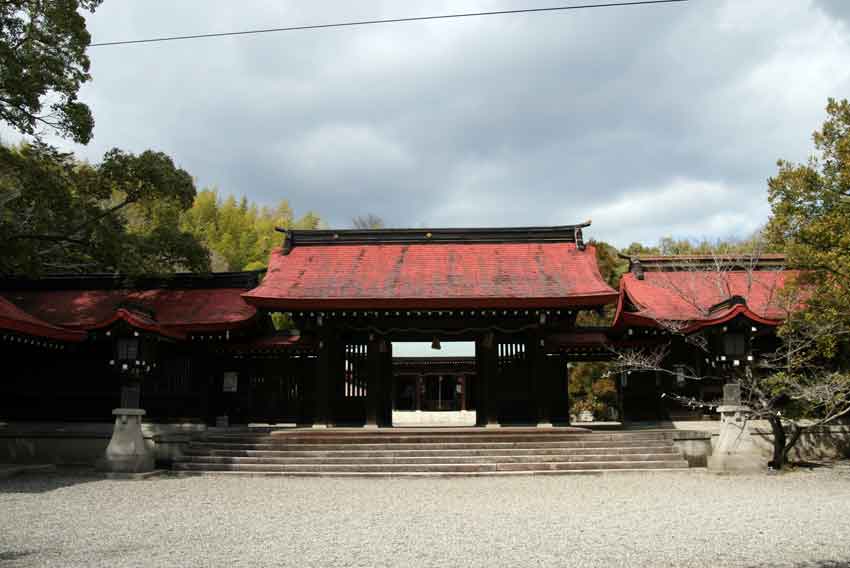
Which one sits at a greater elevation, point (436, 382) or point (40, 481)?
point (436, 382)

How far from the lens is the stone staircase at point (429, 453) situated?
1248 cm

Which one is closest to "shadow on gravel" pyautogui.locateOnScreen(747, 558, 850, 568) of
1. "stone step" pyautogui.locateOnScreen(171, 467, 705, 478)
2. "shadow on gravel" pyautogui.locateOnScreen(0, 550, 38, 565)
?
"stone step" pyautogui.locateOnScreen(171, 467, 705, 478)

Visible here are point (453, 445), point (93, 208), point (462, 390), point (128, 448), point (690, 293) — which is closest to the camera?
point (128, 448)

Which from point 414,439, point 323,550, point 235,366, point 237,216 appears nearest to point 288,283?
point 235,366

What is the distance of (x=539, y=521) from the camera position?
8.06 m

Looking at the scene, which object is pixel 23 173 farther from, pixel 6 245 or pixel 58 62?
pixel 58 62

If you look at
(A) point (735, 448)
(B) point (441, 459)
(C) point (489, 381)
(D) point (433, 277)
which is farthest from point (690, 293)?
(B) point (441, 459)

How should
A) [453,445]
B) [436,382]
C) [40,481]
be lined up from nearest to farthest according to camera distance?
[40,481], [453,445], [436,382]

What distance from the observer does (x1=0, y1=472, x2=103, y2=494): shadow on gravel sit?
1086 centimetres

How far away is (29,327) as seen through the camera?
1366cm

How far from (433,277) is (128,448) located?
751 cm

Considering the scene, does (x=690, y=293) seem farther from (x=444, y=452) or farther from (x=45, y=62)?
(x=45, y=62)

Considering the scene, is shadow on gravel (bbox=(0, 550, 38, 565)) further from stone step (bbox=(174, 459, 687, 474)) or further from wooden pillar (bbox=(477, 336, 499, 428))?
wooden pillar (bbox=(477, 336, 499, 428))

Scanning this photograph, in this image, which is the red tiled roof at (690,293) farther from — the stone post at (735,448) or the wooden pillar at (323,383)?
the wooden pillar at (323,383)
